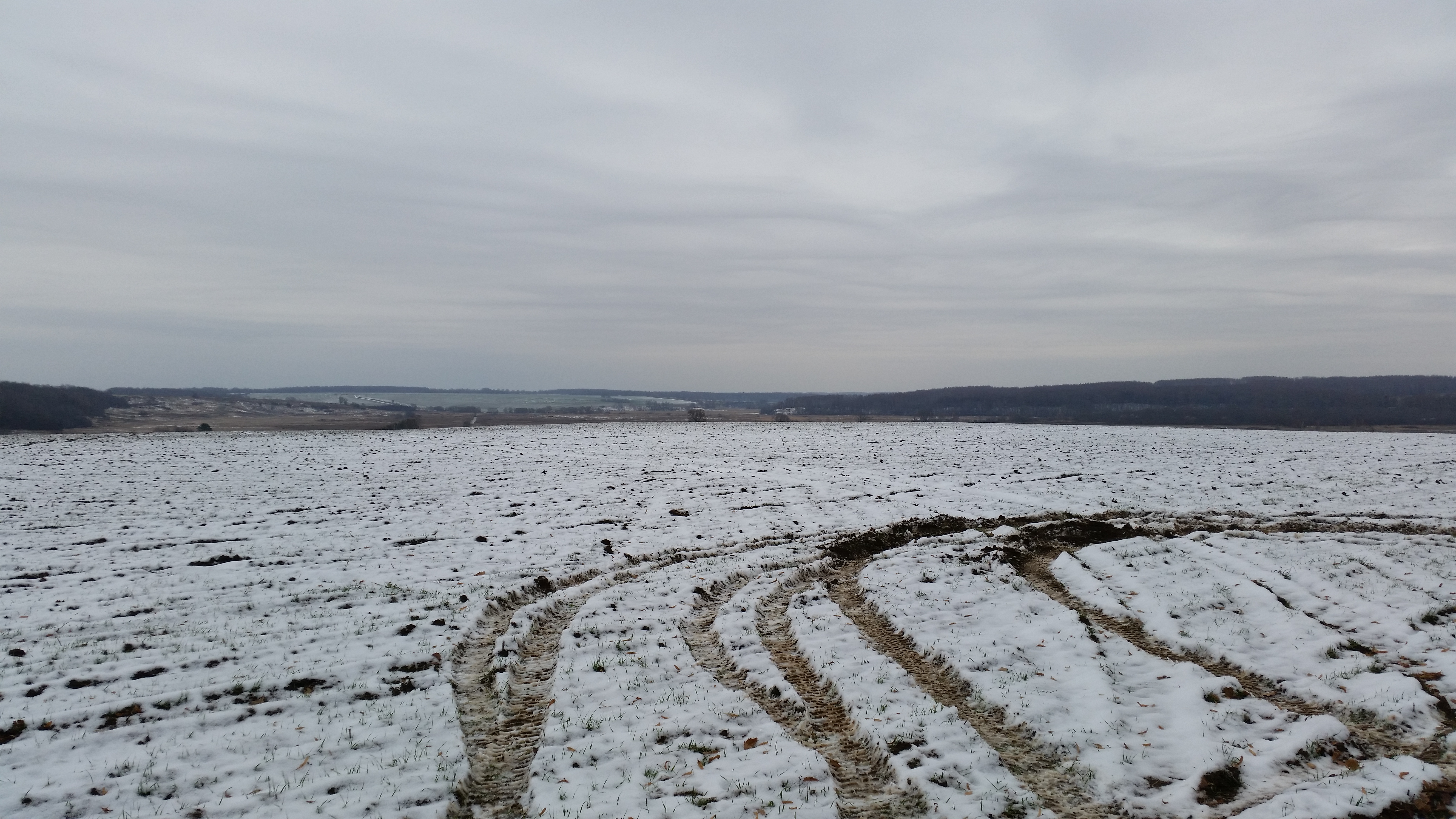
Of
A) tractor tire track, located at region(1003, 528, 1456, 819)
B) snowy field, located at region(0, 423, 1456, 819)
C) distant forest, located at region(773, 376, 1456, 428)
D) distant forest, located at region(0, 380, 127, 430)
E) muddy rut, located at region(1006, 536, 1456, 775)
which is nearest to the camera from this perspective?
tractor tire track, located at region(1003, 528, 1456, 819)

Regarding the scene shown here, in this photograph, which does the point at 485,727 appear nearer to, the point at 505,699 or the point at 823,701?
the point at 505,699

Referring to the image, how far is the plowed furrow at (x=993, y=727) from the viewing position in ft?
19.9

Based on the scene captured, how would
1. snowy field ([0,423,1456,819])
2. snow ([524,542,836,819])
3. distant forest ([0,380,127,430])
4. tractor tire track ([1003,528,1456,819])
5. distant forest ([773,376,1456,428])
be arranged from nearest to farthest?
tractor tire track ([1003,528,1456,819]) → snow ([524,542,836,819]) → snowy field ([0,423,1456,819]) → distant forest ([0,380,127,430]) → distant forest ([773,376,1456,428])

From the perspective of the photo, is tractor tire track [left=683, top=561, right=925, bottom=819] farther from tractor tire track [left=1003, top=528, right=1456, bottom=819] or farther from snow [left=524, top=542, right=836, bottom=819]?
tractor tire track [left=1003, top=528, right=1456, bottom=819]

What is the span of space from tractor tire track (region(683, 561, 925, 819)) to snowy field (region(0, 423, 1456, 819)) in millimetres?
41

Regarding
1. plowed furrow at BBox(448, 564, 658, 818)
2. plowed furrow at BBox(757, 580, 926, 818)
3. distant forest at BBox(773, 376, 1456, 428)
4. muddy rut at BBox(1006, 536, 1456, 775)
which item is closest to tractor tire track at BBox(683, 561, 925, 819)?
plowed furrow at BBox(757, 580, 926, 818)

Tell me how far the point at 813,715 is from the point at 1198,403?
102614 mm

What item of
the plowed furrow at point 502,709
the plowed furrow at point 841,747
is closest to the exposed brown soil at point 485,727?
the plowed furrow at point 502,709

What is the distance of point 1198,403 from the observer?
90.6m

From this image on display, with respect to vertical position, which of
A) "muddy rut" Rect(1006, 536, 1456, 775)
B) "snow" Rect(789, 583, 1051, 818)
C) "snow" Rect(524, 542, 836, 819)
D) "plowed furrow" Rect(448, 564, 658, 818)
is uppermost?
"muddy rut" Rect(1006, 536, 1456, 775)

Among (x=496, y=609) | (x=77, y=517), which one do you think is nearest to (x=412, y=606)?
(x=496, y=609)

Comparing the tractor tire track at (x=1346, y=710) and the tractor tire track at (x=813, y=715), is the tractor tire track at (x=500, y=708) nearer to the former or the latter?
the tractor tire track at (x=813, y=715)

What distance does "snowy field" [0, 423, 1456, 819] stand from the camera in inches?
245

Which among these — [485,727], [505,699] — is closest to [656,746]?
[485,727]
